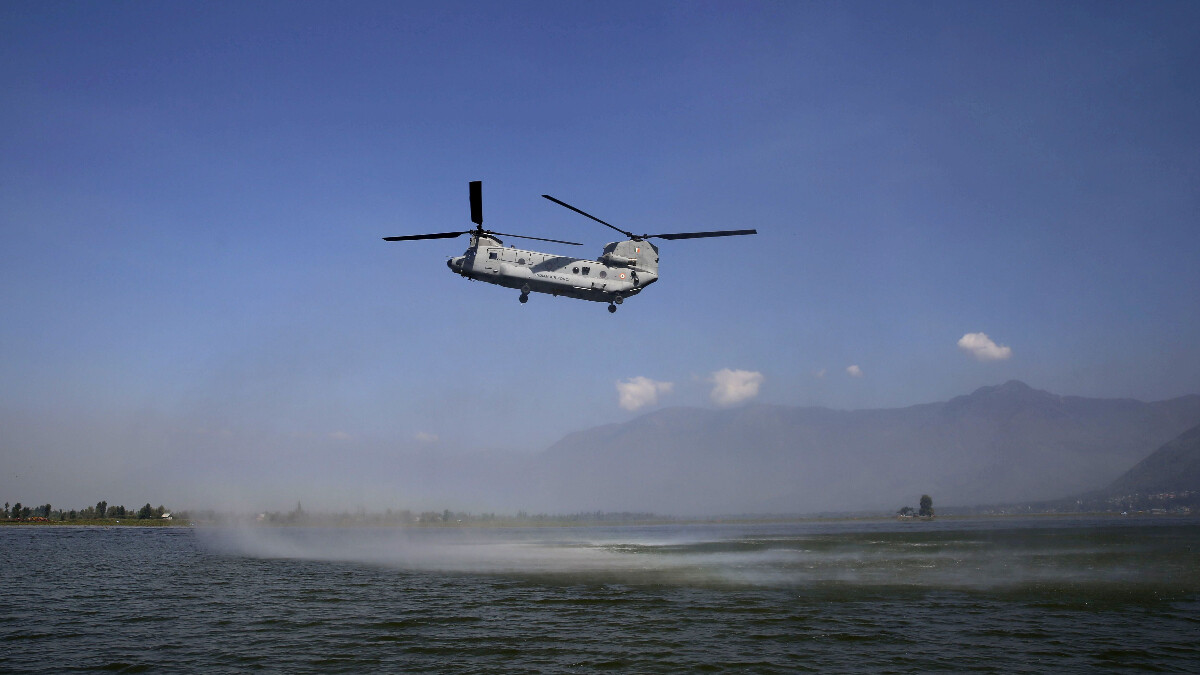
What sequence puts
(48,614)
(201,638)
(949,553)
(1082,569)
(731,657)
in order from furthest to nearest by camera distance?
(949,553), (1082,569), (48,614), (201,638), (731,657)

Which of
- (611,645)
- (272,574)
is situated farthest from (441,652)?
(272,574)

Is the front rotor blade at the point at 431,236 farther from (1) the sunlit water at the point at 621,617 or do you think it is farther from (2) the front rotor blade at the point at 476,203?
(1) the sunlit water at the point at 621,617

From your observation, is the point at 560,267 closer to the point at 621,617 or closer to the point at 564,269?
the point at 564,269

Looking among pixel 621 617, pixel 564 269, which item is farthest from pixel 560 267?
pixel 621 617

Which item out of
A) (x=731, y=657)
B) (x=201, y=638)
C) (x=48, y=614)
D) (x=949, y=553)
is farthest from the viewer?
(x=949, y=553)

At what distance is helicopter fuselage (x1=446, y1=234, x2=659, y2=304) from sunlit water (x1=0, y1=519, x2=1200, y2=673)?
75.3 ft

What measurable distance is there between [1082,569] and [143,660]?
254 feet

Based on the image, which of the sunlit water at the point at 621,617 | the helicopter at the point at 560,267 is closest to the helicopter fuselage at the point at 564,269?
the helicopter at the point at 560,267

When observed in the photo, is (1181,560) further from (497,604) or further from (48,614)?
(48,614)

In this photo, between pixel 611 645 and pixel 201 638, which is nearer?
pixel 611 645

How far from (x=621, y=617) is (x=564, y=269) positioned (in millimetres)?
24788

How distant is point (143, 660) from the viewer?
33906 millimetres

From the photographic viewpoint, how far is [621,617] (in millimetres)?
44531

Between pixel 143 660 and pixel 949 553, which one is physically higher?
pixel 143 660
